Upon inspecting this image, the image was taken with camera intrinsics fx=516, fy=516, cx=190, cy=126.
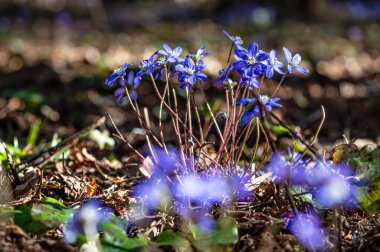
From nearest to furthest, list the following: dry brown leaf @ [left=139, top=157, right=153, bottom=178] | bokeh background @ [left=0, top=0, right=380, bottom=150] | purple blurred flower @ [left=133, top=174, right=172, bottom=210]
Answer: purple blurred flower @ [left=133, top=174, right=172, bottom=210] < dry brown leaf @ [left=139, top=157, right=153, bottom=178] < bokeh background @ [left=0, top=0, right=380, bottom=150]

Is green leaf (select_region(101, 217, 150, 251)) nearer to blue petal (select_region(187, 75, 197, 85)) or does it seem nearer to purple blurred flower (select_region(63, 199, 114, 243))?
purple blurred flower (select_region(63, 199, 114, 243))

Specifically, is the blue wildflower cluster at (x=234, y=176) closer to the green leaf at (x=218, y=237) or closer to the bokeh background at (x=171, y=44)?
the green leaf at (x=218, y=237)

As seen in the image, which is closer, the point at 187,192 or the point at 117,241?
the point at 117,241

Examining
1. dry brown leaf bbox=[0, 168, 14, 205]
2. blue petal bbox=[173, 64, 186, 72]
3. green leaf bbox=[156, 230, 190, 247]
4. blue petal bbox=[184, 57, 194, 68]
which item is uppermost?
blue petal bbox=[184, 57, 194, 68]

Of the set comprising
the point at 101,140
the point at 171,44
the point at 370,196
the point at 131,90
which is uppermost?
the point at 131,90

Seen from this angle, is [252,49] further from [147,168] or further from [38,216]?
[38,216]

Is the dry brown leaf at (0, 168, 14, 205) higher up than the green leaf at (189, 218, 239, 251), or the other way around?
the green leaf at (189, 218, 239, 251)

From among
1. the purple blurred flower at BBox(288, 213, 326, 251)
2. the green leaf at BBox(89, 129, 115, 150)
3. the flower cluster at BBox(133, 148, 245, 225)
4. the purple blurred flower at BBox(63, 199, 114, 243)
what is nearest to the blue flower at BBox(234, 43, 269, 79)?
the flower cluster at BBox(133, 148, 245, 225)

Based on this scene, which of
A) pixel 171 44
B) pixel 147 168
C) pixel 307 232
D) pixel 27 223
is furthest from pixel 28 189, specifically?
pixel 171 44
